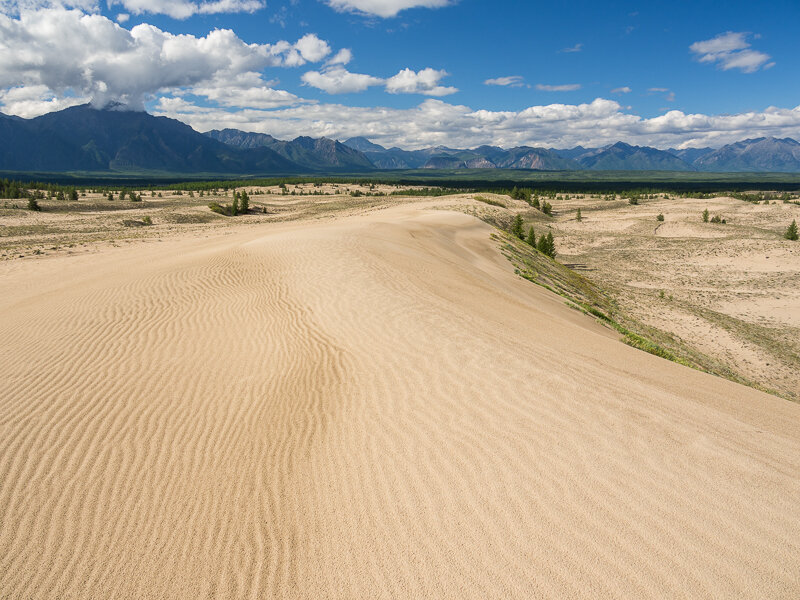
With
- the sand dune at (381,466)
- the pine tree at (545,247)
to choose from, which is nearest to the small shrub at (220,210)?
the pine tree at (545,247)

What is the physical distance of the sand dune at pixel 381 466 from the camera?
3330 mm

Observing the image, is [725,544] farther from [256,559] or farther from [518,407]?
[256,559]

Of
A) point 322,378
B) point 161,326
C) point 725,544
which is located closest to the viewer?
point 725,544

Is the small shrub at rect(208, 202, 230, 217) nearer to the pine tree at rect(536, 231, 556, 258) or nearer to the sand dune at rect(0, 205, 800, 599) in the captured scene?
the pine tree at rect(536, 231, 556, 258)

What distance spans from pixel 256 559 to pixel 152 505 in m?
1.32

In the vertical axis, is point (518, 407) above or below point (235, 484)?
above

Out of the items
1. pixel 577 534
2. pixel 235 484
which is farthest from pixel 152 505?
pixel 577 534

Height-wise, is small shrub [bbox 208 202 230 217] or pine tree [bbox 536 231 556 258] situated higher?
small shrub [bbox 208 202 230 217]

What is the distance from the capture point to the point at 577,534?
348 centimetres

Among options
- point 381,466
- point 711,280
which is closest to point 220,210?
point 711,280

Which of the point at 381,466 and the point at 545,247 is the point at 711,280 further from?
the point at 381,466

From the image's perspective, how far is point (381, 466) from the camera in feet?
14.5

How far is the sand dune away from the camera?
10.9 feet

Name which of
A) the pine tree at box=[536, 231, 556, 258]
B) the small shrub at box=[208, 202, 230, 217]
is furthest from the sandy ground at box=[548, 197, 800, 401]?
the small shrub at box=[208, 202, 230, 217]
